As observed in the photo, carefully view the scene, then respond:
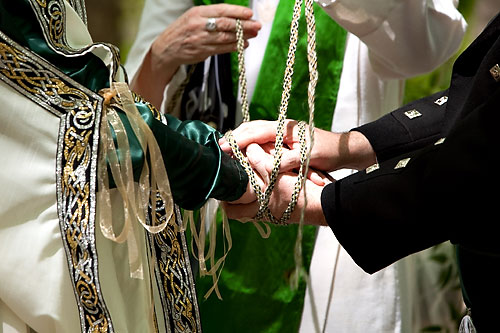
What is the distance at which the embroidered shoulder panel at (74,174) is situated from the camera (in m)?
0.96

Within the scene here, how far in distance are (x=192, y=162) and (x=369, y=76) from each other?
20.8 inches

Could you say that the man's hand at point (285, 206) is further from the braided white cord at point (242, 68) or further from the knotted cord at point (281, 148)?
the braided white cord at point (242, 68)

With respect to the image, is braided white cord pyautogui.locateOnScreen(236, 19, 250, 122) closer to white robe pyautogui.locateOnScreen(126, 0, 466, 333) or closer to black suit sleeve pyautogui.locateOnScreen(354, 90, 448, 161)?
white robe pyautogui.locateOnScreen(126, 0, 466, 333)

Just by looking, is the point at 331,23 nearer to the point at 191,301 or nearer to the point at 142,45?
the point at 142,45

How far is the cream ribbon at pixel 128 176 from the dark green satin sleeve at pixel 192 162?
0.01 meters

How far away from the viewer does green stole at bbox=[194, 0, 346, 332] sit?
1.48 metres

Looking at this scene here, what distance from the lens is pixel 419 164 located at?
42.9 inches

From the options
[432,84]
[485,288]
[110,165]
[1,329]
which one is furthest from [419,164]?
[432,84]

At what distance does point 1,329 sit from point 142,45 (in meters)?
0.75

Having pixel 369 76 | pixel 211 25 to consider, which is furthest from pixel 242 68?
pixel 369 76

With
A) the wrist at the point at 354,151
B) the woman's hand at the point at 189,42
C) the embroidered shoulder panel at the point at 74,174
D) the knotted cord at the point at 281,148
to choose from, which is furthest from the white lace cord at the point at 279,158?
the embroidered shoulder panel at the point at 74,174

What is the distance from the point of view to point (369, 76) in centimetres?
150

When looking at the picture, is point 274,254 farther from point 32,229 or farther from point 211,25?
point 32,229

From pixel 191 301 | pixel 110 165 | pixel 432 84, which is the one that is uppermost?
pixel 110 165
